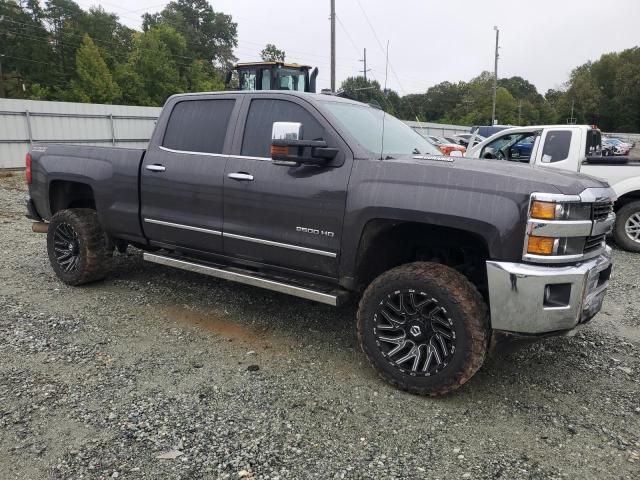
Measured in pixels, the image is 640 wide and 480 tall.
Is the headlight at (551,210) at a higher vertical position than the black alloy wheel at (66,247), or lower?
higher

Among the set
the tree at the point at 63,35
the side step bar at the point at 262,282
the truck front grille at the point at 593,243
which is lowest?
the side step bar at the point at 262,282

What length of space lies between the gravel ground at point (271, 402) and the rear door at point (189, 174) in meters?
0.81

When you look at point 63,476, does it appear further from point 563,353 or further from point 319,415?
point 563,353

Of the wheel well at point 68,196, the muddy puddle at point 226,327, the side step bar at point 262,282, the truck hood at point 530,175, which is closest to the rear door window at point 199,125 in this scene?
the side step bar at point 262,282

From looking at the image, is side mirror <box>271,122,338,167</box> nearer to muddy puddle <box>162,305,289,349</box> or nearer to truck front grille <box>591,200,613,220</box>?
muddy puddle <box>162,305,289,349</box>

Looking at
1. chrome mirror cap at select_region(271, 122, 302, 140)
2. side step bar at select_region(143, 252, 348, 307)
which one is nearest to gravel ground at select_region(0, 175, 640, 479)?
side step bar at select_region(143, 252, 348, 307)

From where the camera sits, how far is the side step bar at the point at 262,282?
3705 millimetres

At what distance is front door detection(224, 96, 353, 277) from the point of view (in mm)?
3670

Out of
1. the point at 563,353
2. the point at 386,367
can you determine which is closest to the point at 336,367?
the point at 386,367

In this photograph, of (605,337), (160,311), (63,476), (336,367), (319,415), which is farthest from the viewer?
(160,311)

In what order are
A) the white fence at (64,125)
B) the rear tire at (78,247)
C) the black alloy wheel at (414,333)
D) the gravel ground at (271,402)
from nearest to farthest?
the gravel ground at (271,402), the black alloy wheel at (414,333), the rear tire at (78,247), the white fence at (64,125)

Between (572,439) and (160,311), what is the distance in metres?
3.57

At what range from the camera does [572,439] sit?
2.98 meters

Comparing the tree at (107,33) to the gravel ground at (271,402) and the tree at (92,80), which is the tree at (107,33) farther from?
the gravel ground at (271,402)
